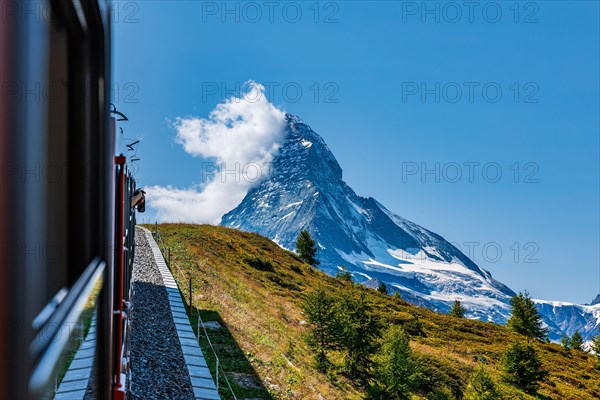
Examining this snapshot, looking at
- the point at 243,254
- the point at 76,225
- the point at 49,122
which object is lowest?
the point at 243,254

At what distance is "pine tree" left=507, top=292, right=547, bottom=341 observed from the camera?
43.1 meters

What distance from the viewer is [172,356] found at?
10.2 metres

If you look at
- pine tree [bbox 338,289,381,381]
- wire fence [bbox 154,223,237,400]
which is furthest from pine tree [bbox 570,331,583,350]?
wire fence [bbox 154,223,237,400]

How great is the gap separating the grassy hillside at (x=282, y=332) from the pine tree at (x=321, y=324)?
0.44 meters

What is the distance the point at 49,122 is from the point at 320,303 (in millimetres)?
18809

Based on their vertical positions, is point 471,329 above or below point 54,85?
below

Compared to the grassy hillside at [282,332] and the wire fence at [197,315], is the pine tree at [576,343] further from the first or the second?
the wire fence at [197,315]

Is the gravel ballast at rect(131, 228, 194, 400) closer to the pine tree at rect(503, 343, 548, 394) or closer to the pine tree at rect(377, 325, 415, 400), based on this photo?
the pine tree at rect(377, 325, 415, 400)

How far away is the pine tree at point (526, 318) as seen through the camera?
141 feet

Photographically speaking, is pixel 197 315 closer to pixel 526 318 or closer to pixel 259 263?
pixel 259 263

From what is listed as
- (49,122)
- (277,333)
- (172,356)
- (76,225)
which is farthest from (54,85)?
(277,333)

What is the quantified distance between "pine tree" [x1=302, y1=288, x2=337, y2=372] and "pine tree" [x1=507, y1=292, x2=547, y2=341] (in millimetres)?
30746

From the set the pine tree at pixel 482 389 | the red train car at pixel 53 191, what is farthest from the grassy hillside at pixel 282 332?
the red train car at pixel 53 191

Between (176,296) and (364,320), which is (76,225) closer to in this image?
(176,296)
